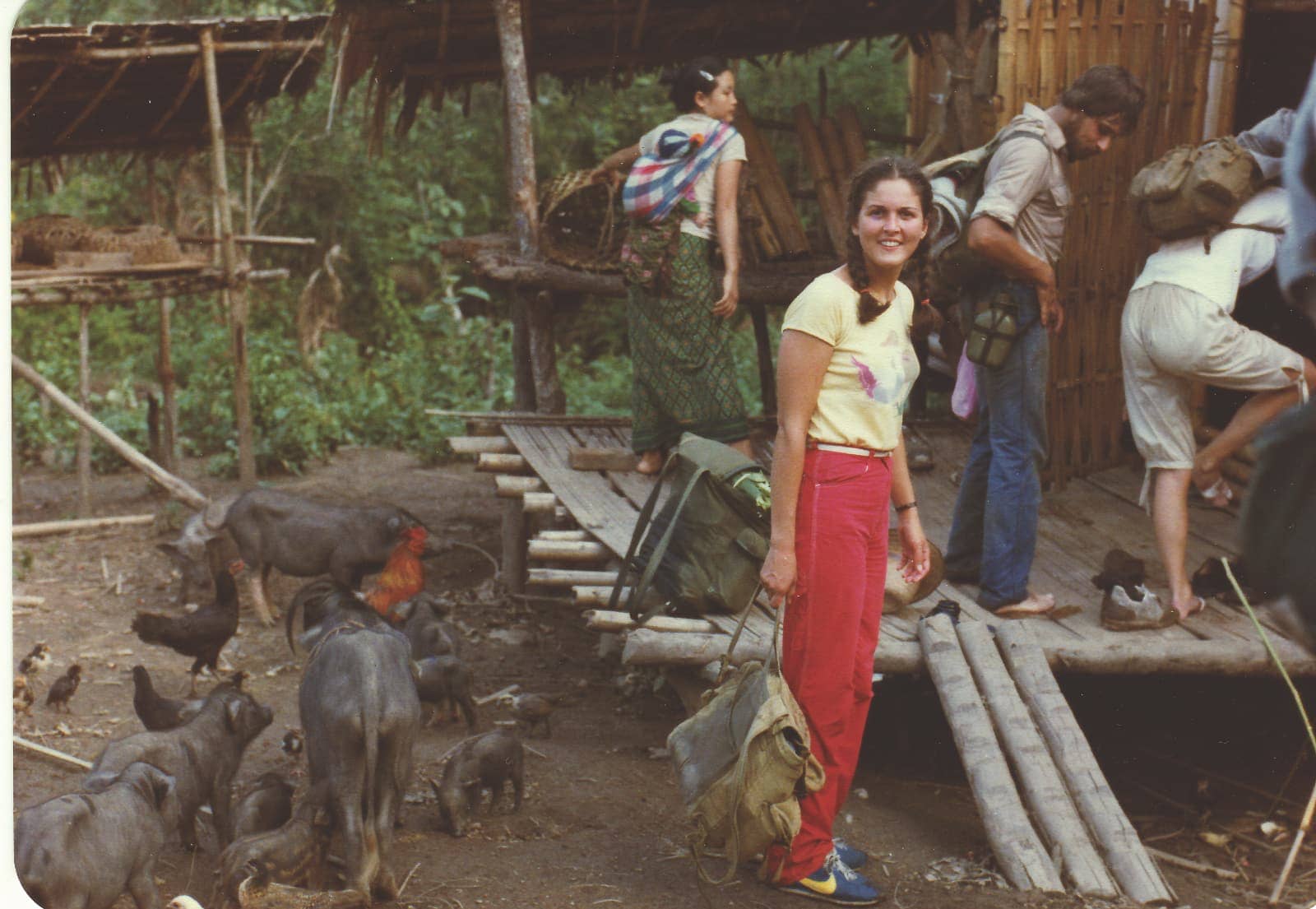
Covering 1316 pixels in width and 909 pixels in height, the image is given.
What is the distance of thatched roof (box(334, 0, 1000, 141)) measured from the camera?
9148 mm

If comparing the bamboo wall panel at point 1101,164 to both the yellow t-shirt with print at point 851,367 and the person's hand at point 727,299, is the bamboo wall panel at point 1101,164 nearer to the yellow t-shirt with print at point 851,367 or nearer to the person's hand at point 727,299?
the person's hand at point 727,299

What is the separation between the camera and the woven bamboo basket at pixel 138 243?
9.76 metres

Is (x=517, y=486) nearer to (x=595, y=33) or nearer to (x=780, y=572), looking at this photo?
(x=780, y=572)

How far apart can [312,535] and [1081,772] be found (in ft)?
16.3

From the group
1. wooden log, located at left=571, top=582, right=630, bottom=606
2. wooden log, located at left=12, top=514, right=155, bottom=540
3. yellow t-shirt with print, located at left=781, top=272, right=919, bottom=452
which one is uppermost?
yellow t-shirt with print, located at left=781, top=272, right=919, bottom=452

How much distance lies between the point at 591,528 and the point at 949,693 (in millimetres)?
2080

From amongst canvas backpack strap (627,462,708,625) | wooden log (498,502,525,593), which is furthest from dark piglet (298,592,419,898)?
wooden log (498,502,525,593)

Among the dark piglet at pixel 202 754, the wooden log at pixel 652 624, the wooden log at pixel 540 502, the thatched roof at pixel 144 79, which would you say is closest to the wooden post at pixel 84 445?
the thatched roof at pixel 144 79

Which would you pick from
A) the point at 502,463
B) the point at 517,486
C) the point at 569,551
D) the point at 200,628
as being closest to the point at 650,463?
the point at 517,486

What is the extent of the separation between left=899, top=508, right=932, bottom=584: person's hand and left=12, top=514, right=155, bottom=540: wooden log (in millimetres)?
7136

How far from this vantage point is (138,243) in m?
9.85

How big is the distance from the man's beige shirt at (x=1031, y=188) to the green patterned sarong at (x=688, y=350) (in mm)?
1799

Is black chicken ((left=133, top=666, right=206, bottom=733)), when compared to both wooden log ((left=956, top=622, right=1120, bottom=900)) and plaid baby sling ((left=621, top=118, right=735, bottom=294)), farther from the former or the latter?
wooden log ((left=956, top=622, right=1120, bottom=900))

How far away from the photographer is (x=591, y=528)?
6766 mm
